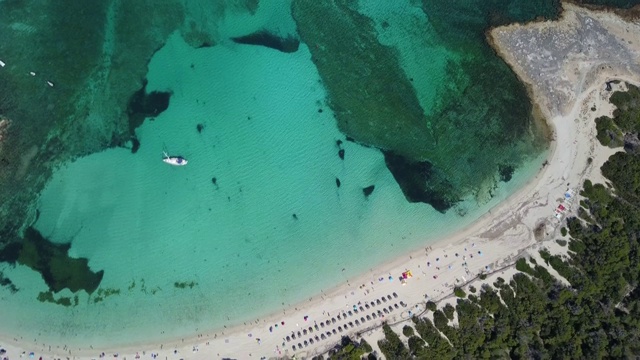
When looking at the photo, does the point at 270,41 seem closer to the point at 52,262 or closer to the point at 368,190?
the point at 368,190

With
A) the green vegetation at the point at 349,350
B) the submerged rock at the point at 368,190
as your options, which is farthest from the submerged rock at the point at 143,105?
the green vegetation at the point at 349,350

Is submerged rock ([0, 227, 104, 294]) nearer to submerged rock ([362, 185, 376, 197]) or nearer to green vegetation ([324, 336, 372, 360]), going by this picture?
green vegetation ([324, 336, 372, 360])

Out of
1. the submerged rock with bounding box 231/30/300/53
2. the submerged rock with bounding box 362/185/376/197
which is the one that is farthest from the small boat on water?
the submerged rock with bounding box 362/185/376/197

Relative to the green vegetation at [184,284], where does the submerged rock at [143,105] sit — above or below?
above

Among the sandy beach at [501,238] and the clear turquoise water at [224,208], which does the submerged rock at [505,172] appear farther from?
the sandy beach at [501,238]

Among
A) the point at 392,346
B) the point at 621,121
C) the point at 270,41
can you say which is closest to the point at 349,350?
the point at 392,346

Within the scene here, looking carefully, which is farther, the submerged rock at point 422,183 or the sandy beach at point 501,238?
the submerged rock at point 422,183
